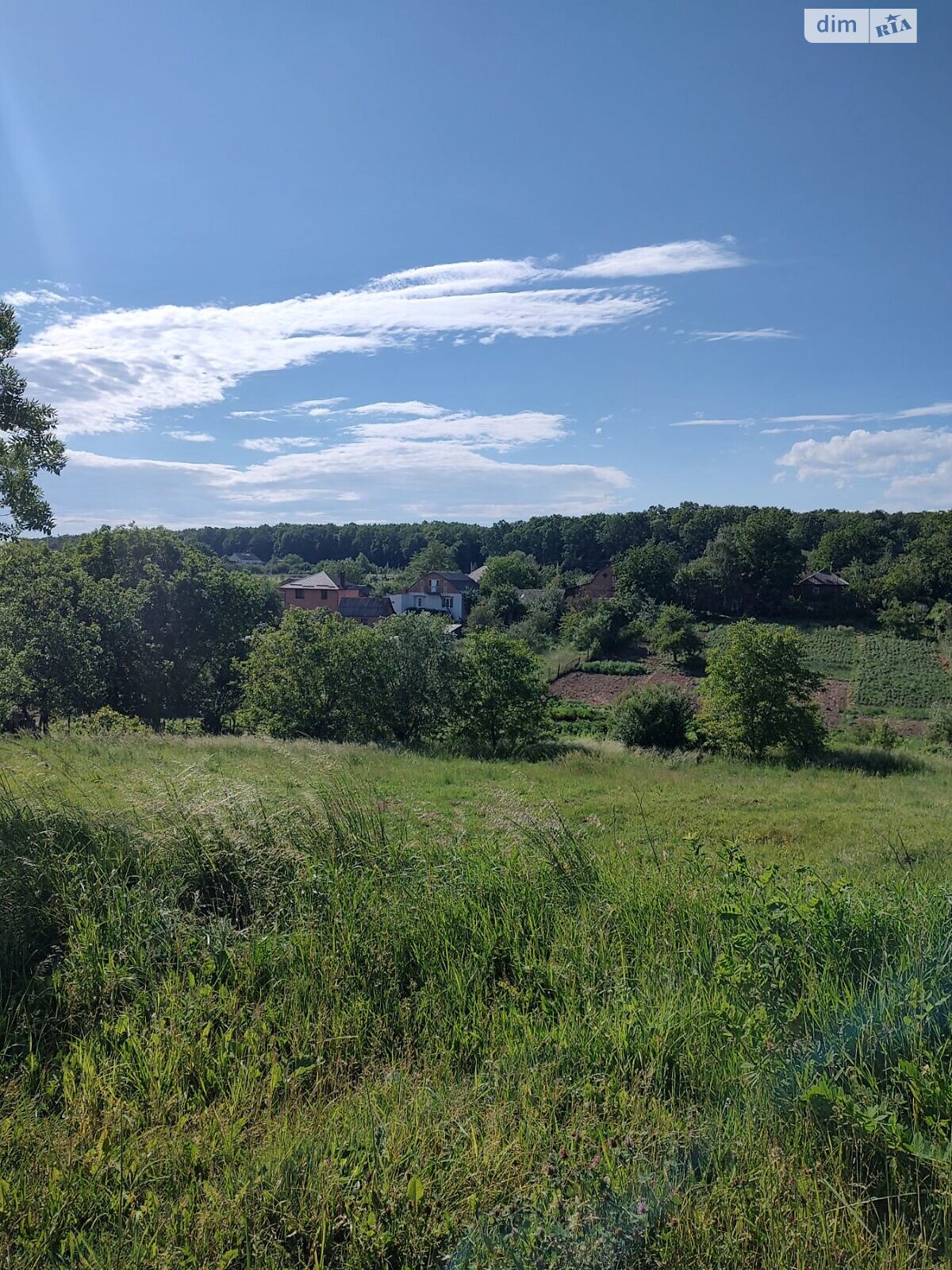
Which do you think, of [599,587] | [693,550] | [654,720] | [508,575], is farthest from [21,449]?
[693,550]

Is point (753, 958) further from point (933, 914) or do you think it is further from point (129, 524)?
point (129, 524)

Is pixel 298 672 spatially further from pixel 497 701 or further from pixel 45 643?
pixel 45 643

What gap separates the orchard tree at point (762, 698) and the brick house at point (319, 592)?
162 feet

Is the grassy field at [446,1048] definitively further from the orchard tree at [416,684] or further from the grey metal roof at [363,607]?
the grey metal roof at [363,607]

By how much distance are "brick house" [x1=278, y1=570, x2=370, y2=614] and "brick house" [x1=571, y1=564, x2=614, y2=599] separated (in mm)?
27358

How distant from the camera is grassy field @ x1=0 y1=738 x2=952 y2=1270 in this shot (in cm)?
224

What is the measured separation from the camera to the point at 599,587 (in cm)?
9294

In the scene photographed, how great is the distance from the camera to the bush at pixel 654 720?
32.4 m

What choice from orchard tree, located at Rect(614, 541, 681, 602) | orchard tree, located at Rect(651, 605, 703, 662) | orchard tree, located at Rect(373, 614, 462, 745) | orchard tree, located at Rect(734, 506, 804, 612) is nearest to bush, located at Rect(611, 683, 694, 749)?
orchard tree, located at Rect(373, 614, 462, 745)

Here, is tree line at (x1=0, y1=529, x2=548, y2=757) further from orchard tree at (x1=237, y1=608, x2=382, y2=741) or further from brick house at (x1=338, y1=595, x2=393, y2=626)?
brick house at (x1=338, y1=595, x2=393, y2=626)

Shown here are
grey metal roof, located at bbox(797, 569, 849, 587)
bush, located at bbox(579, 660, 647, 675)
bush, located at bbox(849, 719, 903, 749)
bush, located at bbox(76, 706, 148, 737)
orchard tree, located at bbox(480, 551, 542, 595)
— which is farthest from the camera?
orchard tree, located at bbox(480, 551, 542, 595)

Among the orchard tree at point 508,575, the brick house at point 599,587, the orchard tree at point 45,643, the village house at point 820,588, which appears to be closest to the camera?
the orchard tree at point 45,643

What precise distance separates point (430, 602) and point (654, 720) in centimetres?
5259

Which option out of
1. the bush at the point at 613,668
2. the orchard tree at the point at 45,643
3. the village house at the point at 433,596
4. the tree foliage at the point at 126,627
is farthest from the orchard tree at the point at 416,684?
the village house at the point at 433,596
